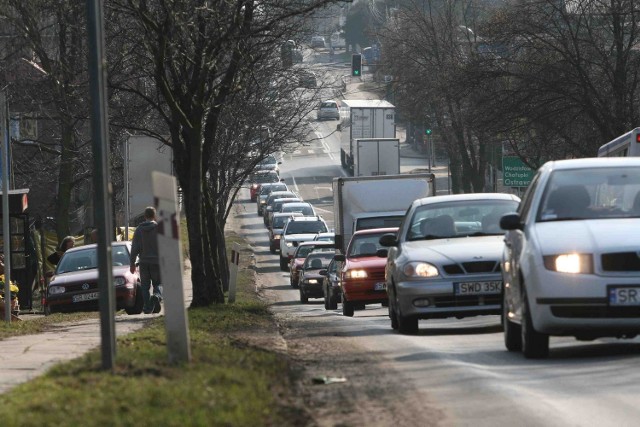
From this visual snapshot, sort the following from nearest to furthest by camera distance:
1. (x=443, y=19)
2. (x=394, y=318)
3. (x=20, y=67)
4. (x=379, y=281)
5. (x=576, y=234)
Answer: (x=576, y=234) < (x=394, y=318) < (x=379, y=281) < (x=20, y=67) < (x=443, y=19)

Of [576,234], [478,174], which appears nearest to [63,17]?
[576,234]

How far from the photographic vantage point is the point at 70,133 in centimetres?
4228

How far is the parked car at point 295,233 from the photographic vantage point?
57.1 meters

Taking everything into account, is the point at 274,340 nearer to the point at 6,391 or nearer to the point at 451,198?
the point at 451,198

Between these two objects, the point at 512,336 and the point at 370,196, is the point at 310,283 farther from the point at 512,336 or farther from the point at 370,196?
the point at 512,336

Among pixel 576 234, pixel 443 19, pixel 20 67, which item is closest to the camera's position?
pixel 576 234

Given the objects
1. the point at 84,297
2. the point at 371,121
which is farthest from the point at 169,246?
the point at 371,121

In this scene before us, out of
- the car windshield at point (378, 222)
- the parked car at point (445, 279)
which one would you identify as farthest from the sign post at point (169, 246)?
the car windshield at point (378, 222)

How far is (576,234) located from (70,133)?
3100 cm

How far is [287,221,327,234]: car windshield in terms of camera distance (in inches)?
2338

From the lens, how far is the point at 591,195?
1343cm

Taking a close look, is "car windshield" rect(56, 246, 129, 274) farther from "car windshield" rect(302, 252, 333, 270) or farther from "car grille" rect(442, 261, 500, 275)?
"car grille" rect(442, 261, 500, 275)

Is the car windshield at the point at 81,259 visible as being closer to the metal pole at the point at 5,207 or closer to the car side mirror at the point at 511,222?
the metal pole at the point at 5,207

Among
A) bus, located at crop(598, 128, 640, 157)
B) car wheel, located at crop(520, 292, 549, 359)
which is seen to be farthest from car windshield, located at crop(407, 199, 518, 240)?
bus, located at crop(598, 128, 640, 157)
